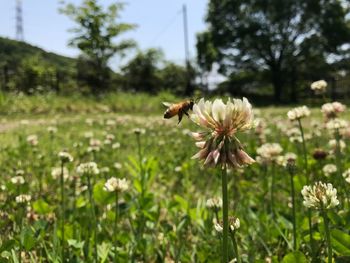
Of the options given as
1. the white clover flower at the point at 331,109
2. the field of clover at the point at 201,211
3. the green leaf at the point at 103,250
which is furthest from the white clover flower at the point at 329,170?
the green leaf at the point at 103,250

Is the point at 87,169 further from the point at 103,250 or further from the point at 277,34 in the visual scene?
the point at 277,34

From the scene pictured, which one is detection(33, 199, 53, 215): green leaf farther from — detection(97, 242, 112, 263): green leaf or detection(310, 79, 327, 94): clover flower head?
detection(310, 79, 327, 94): clover flower head

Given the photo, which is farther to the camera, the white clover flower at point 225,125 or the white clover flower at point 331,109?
the white clover flower at point 331,109

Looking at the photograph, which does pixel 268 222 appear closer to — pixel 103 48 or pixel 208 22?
pixel 103 48

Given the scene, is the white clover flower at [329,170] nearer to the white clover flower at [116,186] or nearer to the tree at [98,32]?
the white clover flower at [116,186]

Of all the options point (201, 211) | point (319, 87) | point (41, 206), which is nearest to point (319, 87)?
point (319, 87)
